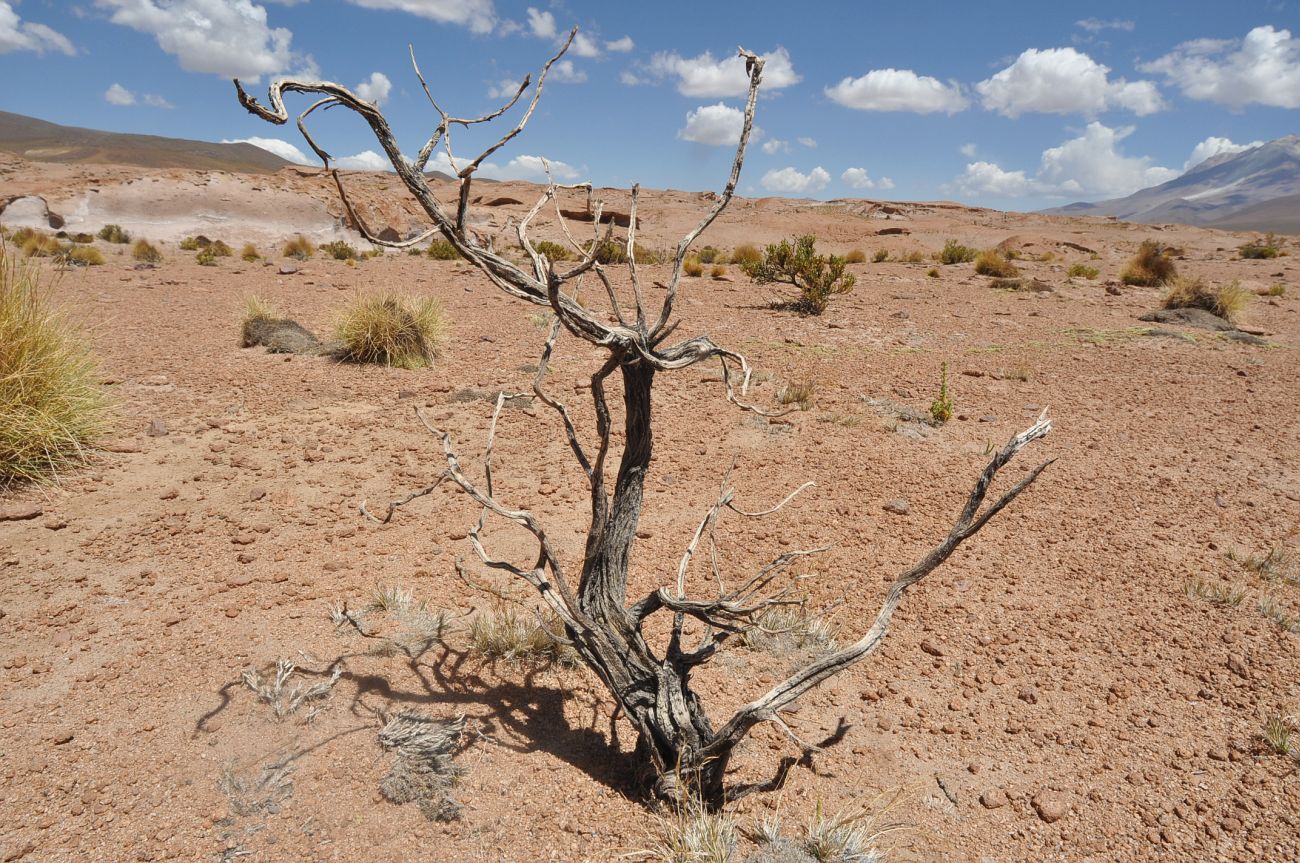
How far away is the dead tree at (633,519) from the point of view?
1.86 metres

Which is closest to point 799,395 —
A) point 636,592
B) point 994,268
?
point 636,592

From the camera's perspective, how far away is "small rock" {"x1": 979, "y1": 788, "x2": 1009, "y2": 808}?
7.95 ft

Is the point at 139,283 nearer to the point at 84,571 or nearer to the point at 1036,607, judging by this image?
the point at 84,571

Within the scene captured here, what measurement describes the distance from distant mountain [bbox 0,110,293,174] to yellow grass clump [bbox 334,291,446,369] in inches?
3491

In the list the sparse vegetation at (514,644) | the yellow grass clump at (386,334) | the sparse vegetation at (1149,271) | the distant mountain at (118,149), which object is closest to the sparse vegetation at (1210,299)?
the sparse vegetation at (1149,271)

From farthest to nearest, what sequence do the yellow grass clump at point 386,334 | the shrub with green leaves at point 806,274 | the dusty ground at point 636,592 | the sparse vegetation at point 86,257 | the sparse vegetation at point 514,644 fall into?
the sparse vegetation at point 86,257 → the shrub with green leaves at point 806,274 → the yellow grass clump at point 386,334 → the sparse vegetation at point 514,644 → the dusty ground at point 636,592

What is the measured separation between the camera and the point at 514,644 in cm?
296

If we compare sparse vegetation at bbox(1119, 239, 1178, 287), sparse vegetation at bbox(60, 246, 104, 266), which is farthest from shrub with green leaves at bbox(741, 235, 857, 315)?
sparse vegetation at bbox(60, 246, 104, 266)

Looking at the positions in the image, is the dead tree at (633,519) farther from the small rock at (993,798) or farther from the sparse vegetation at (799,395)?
the sparse vegetation at (799,395)

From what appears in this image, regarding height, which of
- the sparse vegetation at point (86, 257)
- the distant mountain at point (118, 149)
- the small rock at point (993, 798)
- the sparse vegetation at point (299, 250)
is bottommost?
the small rock at point (993, 798)

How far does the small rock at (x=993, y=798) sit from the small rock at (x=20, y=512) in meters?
4.77

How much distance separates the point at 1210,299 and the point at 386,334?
11501 mm

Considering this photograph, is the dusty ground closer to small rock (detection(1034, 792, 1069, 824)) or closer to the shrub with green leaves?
small rock (detection(1034, 792, 1069, 824))

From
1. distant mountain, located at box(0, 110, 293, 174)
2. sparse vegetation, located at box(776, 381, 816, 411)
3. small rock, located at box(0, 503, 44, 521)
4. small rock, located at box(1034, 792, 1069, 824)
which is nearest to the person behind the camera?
small rock, located at box(1034, 792, 1069, 824)
